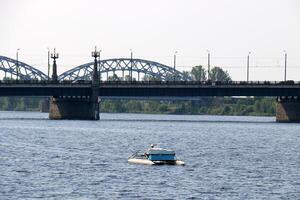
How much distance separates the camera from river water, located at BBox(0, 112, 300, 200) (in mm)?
80438

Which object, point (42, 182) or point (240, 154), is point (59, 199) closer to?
point (42, 182)

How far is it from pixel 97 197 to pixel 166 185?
951cm

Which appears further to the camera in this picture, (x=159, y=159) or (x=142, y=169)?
(x=159, y=159)

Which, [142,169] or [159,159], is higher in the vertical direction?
[159,159]

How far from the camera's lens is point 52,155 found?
116 meters

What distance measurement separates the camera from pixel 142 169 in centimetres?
9894

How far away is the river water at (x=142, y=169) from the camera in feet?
264

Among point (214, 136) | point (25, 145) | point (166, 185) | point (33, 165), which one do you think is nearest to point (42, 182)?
point (166, 185)

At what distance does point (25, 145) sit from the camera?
442ft

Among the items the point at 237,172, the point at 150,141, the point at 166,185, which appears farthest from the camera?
the point at 150,141

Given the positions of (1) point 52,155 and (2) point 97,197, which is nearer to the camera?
(2) point 97,197

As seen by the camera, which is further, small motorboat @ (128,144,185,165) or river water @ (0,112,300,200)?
small motorboat @ (128,144,185,165)

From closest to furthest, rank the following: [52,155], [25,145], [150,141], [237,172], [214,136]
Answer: [237,172], [52,155], [25,145], [150,141], [214,136]

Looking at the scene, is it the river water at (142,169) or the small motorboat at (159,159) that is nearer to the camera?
the river water at (142,169)
